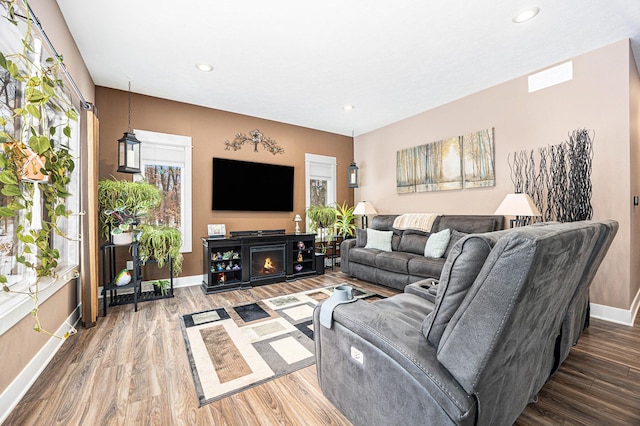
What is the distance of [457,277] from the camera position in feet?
3.42

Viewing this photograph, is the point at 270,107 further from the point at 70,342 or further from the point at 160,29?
the point at 70,342

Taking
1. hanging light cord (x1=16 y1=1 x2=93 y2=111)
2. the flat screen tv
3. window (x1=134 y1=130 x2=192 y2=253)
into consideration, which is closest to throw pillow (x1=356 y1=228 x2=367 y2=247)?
the flat screen tv

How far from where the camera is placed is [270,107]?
439 cm

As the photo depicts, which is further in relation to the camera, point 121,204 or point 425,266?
point 425,266

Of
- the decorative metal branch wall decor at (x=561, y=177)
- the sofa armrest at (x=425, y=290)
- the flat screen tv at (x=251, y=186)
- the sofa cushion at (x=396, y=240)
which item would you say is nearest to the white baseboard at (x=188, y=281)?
the flat screen tv at (x=251, y=186)

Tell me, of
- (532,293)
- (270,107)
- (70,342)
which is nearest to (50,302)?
(70,342)

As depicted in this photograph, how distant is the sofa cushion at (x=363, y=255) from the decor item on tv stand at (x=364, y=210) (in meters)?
0.89

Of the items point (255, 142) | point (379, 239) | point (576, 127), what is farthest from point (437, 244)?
point (255, 142)

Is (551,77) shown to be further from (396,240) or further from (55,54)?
(55,54)

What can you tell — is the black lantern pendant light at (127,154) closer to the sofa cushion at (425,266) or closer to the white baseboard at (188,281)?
the white baseboard at (188,281)

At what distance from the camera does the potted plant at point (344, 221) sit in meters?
5.50

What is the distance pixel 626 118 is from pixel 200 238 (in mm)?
5237

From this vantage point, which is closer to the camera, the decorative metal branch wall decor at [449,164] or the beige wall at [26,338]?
the beige wall at [26,338]

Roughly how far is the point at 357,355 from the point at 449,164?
12.1 feet
